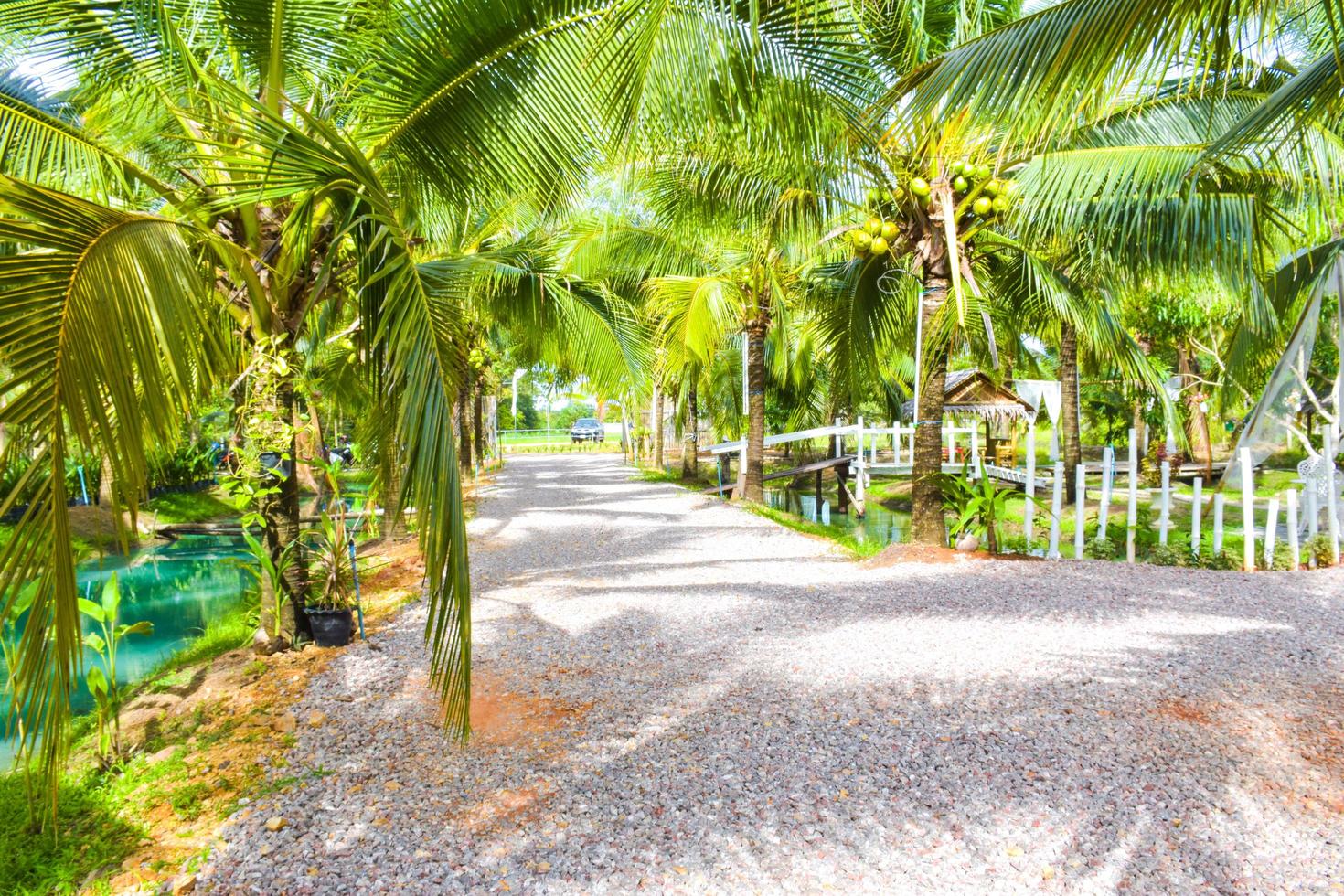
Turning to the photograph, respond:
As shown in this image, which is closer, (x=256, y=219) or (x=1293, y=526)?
(x=256, y=219)

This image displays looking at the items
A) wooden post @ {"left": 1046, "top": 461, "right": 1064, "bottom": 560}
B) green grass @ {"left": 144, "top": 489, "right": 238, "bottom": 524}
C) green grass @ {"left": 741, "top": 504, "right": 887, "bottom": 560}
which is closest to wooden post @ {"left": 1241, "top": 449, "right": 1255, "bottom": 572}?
wooden post @ {"left": 1046, "top": 461, "right": 1064, "bottom": 560}

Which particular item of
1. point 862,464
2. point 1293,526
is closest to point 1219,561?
point 1293,526

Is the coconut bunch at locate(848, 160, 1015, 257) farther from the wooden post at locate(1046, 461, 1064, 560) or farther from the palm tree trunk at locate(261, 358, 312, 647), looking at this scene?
the palm tree trunk at locate(261, 358, 312, 647)

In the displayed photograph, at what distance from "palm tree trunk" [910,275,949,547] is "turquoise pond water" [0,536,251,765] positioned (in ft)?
19.8

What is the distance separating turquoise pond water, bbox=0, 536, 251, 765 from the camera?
23.0ft

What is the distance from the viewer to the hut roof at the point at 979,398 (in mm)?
13914

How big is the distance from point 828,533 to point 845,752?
25.4ft

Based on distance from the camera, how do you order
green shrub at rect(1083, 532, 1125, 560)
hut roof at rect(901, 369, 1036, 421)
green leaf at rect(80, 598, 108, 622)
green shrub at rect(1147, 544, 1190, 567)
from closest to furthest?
green leaf at rect(80, 598, 108, 622) → green shrub at rect(1147, 544, 1190, 567) → green shrub at rect(1083, 532, 1125, 560) → hut roof at rect(901, 369, 1036, 421)

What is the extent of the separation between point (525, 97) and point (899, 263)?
504 cm

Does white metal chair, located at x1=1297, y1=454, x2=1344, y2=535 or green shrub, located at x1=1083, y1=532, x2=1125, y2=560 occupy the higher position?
white metal chair, located at x1=1297, y1=454, x2=1344, y2=535

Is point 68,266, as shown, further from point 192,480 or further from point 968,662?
point 192,480

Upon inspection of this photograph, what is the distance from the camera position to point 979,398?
46.9ft

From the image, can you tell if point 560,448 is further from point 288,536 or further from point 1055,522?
point 288,536

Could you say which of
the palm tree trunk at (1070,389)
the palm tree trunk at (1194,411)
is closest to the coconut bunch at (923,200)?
the palm tree trunk at (1070,389)
